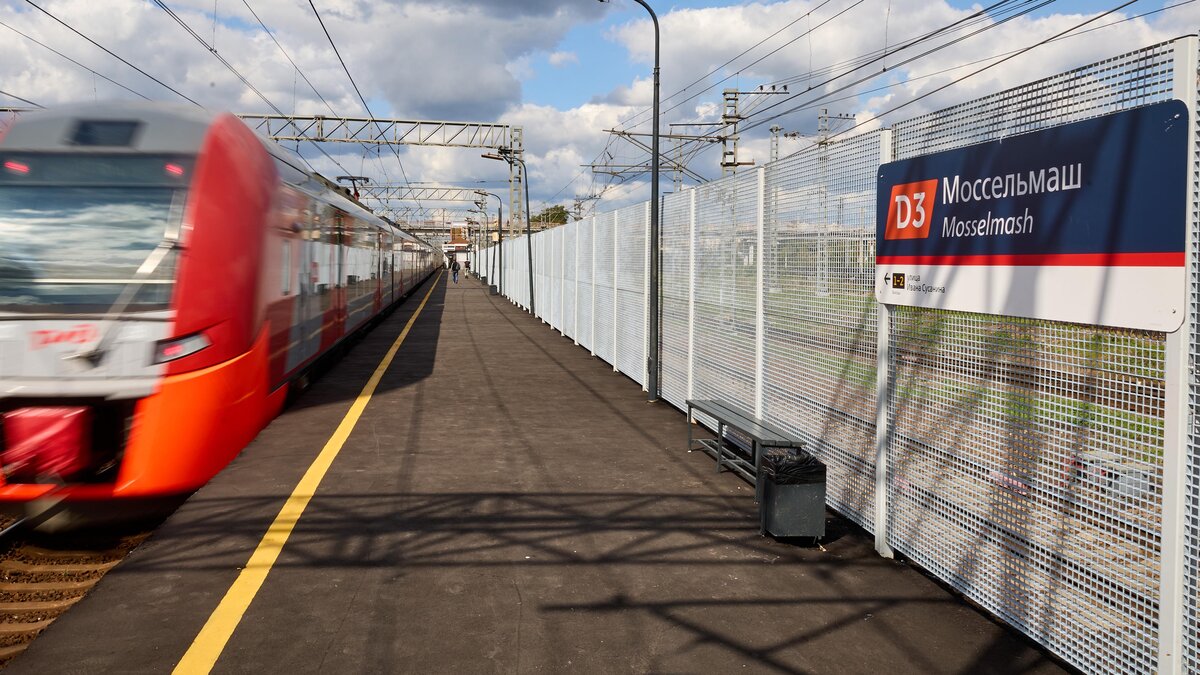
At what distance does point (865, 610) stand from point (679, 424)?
526 cm

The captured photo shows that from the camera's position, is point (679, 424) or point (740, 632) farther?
point (679, 424)

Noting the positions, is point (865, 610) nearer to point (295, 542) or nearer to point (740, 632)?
point (740, 632)

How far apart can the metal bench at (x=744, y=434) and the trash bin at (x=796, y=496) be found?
295mm

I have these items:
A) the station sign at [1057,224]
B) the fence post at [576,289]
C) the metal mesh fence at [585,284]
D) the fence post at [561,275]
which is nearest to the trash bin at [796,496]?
the station sign at [1057,224]

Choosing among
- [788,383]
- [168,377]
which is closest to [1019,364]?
[788,383]

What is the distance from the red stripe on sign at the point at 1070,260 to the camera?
3189 mm

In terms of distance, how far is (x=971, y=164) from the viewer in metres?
4.35

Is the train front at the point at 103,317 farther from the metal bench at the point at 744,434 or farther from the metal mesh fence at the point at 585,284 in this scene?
the metal mesh fence at the point at 585,284

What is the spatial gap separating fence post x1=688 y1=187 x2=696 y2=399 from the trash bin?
423 centimetres

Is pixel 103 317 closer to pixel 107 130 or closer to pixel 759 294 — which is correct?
pixel 107 130

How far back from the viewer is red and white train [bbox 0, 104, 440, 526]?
19.4 ft

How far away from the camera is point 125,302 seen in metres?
6.19

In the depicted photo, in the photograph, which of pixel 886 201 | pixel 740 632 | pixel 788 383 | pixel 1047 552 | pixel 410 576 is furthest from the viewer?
pixel 788 383

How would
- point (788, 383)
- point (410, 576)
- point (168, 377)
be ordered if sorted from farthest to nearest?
point (788, 383) < point (168, 377) < point (410, 576)
